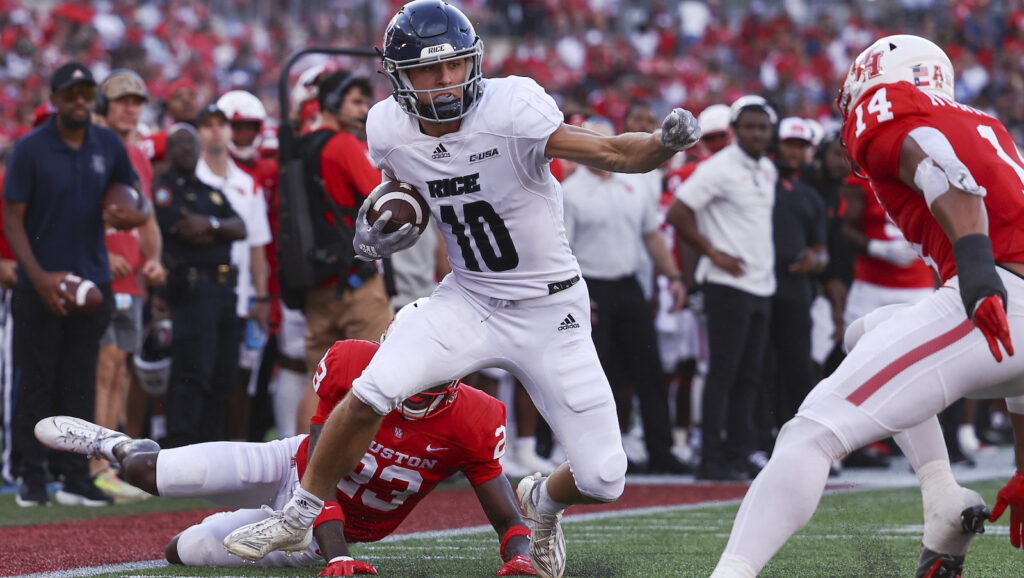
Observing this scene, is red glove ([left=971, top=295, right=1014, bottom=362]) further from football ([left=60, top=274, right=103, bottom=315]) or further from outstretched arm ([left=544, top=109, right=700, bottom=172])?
football ([left=60, top=274, right=103, bottom=315])

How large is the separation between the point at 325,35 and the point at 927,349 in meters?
18.0

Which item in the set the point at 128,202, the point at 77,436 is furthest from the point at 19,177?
the point at 77,436

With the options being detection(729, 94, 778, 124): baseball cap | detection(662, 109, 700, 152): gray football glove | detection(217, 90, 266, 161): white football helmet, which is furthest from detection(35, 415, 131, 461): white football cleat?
detection(729, 94, 778, 124): baseball cap

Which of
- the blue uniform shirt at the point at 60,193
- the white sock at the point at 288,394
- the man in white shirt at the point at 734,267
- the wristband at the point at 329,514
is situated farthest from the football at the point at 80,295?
the man in white shirt at the point at 734,267

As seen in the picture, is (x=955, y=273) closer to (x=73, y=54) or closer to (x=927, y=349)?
(x=927, y=349)

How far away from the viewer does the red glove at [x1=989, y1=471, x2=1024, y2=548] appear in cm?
362

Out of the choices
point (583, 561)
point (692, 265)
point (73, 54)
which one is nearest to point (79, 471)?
point (583, 561)

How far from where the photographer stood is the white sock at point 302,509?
3.92 metres

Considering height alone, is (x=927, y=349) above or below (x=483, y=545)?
above

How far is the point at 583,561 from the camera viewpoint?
459cm

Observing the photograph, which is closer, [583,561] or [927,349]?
[927,349]

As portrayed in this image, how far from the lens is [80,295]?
20.7 feet

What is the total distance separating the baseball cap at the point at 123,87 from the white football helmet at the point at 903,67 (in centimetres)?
489

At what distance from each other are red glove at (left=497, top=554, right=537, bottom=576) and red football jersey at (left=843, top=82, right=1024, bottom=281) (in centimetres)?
152
